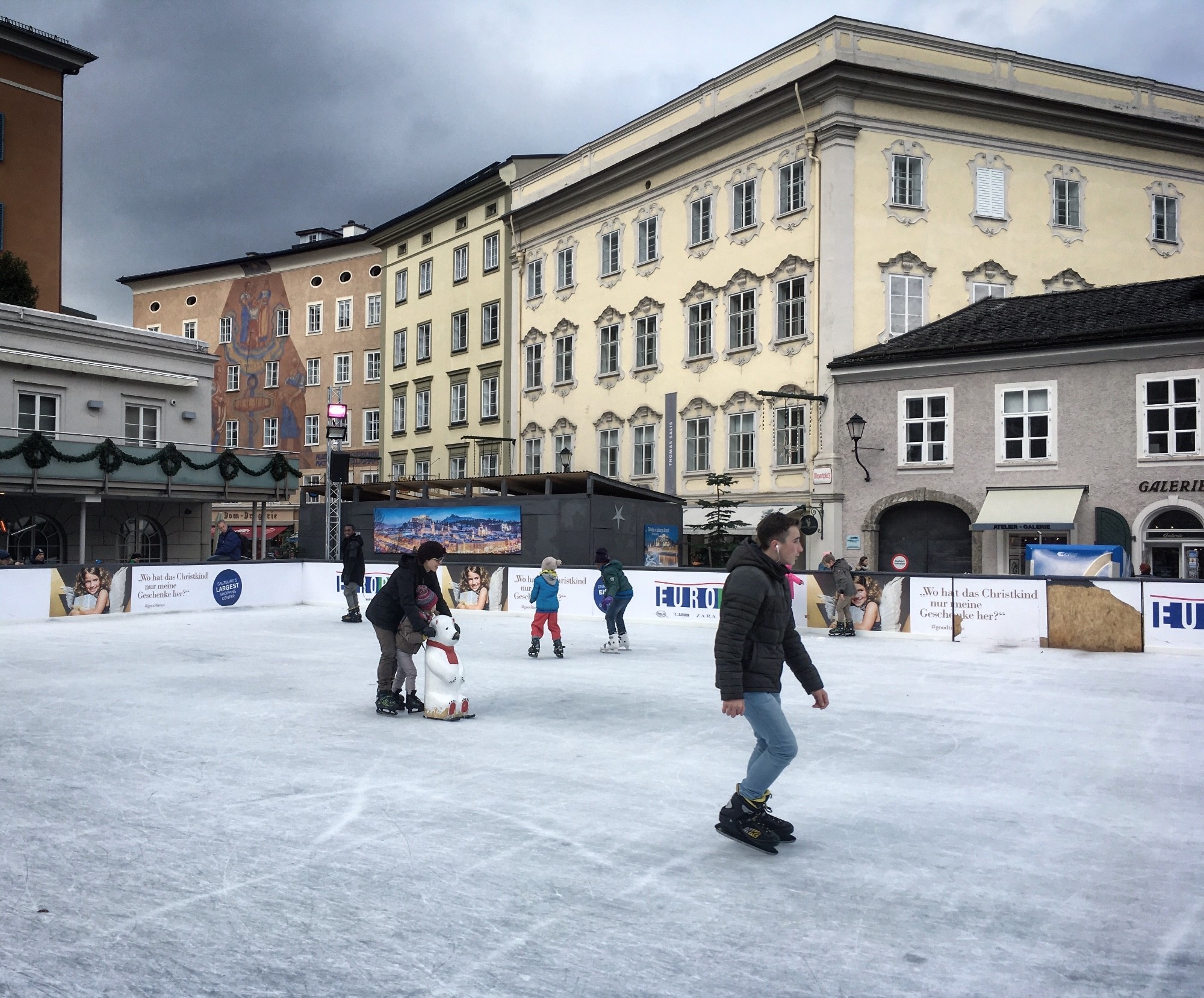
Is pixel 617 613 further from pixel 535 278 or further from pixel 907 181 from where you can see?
pixel 535 278

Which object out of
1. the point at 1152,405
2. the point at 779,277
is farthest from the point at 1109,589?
the point at 779,277

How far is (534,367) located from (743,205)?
12.8m

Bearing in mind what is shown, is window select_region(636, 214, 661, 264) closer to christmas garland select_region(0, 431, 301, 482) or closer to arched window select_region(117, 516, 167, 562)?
christmas garland select_region(0, 431, 301, 482)

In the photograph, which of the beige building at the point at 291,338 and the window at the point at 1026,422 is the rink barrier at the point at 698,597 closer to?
the window at the point at 1026,422

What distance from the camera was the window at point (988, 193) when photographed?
31641 mm

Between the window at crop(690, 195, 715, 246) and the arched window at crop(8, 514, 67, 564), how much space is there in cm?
2296

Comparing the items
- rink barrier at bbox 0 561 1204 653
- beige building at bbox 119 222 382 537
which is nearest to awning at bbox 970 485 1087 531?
rink barrier at bbox 0 561 1204 653

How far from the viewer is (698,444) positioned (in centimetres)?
3509

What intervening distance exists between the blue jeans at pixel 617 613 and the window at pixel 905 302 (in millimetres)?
16622

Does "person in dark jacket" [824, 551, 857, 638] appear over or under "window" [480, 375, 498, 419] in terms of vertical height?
under

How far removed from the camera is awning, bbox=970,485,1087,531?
26.0m

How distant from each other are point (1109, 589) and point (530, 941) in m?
16.2

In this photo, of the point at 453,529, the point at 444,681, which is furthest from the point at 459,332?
the point at 444,681

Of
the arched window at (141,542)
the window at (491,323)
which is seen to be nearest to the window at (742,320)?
the window at (491,323)
